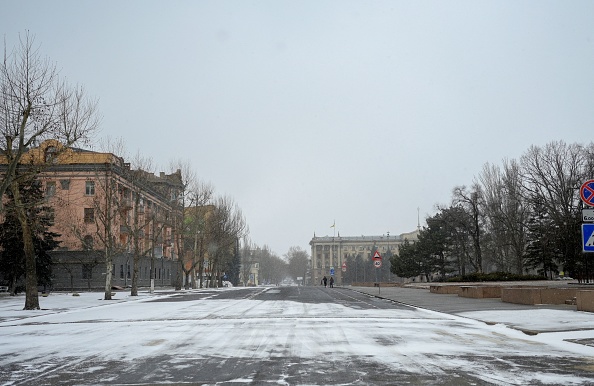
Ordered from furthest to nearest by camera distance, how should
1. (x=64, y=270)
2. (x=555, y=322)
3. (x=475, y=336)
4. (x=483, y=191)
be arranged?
1. (x=483, y=191)
2. (x=64, y=270)
3. (x=555, y=322)
4. (x=475, y=336)

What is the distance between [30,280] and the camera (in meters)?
26.6

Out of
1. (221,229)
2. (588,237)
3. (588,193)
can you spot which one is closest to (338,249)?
(221,229)

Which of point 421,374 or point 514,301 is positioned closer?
point 421,374

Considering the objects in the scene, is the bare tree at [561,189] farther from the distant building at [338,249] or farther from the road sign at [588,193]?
the distant building at [338,249]

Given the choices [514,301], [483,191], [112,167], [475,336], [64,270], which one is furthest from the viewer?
[483,191]

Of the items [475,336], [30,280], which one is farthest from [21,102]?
[475,336]

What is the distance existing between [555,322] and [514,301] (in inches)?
387

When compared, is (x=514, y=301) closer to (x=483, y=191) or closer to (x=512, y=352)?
(x=512, y=352)

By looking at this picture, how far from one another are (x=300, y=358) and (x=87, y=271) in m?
54.7

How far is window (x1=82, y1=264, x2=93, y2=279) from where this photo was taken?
193 feet

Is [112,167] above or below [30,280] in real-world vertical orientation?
above

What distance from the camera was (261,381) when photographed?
796 centimetres

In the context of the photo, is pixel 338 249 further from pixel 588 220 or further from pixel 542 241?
pixel 588 220

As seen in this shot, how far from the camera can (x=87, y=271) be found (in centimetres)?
5966
